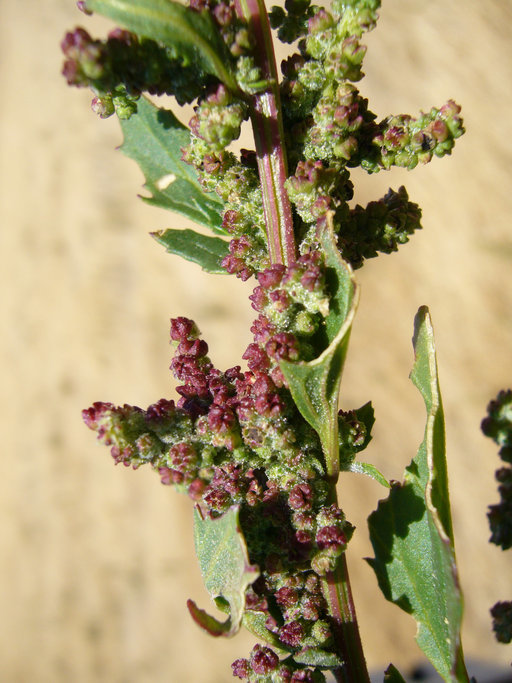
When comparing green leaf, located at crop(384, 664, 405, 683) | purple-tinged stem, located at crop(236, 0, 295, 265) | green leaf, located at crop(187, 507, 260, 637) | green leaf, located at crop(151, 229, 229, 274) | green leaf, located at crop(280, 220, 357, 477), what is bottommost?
green leaf, located at crop(384, 664, 405, 683)

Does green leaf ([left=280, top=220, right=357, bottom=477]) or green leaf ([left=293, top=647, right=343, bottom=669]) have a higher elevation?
green leaf ([left=280, top=220, right=357, bottom=477])

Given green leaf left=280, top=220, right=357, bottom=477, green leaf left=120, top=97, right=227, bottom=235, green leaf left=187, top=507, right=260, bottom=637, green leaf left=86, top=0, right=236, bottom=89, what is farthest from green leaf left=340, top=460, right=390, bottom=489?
green leaf left=86, top=0, right=236, bottom=89

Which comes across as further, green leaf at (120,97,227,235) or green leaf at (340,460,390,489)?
green leaf at (120,97,227,235)

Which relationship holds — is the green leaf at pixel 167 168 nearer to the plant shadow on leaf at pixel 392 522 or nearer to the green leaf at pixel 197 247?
the green leaf at pixel 197 247

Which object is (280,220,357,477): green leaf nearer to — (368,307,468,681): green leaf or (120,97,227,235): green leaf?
(368,307,468,681): green leaf

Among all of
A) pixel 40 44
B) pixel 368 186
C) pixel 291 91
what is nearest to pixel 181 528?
pixel 368 186

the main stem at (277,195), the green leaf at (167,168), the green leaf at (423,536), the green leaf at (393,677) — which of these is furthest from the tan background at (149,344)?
the green leaf at (167,168)

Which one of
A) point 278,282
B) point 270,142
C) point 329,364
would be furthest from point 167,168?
point 329,364
